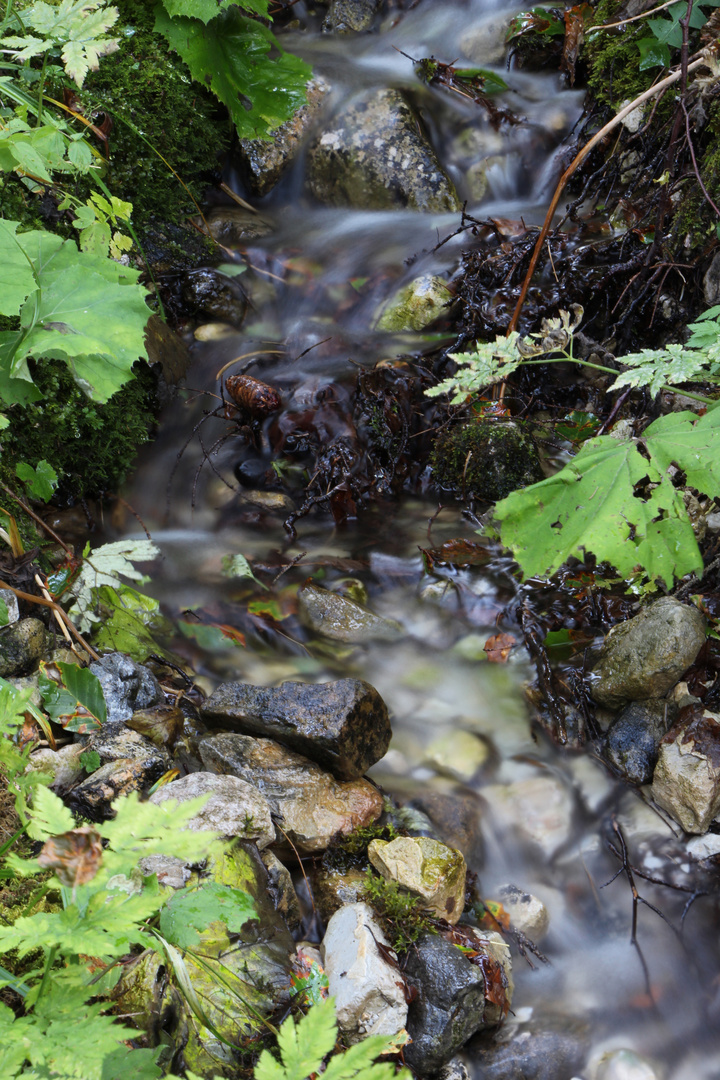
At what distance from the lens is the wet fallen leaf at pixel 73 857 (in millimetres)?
944

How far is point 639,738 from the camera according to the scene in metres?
2.54

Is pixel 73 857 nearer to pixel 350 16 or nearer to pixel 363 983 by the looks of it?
pixel 363 983

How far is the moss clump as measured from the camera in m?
2.94

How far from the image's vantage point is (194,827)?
1886mm

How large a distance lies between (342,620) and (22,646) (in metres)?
1.37

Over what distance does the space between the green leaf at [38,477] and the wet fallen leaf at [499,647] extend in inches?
80.1

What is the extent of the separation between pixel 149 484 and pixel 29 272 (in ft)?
6.04

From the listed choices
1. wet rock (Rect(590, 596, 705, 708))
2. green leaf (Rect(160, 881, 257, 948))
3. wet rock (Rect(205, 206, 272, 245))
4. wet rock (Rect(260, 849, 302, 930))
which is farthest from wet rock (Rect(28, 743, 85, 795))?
wet rock (Rect(205, 206, 272, 245))

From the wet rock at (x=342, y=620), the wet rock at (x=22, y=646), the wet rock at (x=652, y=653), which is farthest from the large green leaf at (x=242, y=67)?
the wet rock at (x=652, y=653)

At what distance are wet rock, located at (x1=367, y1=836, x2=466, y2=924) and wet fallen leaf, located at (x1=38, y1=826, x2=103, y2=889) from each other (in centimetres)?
134

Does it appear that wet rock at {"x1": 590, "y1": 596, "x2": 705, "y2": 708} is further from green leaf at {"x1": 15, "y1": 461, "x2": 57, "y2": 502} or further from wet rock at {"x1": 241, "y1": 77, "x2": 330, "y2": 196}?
wet rock at {"x1": 241, "y1": 77, "x2": 330, "y2": 196}

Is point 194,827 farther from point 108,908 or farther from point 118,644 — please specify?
point 118,644

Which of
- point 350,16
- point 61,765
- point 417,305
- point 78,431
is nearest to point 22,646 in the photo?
point 61,765

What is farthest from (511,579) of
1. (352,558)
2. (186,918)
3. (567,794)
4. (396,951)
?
(186,918)
